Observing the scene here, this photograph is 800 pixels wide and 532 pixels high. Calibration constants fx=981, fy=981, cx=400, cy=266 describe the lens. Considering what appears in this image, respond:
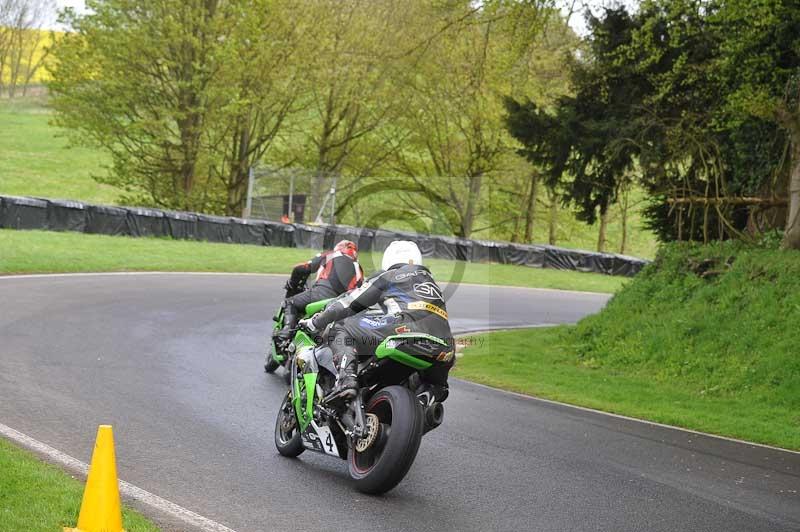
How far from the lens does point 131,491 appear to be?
249 inches

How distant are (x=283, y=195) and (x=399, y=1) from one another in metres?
10.1

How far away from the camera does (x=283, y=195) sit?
136ft

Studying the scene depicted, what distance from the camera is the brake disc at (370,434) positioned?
6.72m

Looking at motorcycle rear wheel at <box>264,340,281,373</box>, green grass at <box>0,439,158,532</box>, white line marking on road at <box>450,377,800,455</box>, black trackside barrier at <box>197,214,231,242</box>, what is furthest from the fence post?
green grass at <box>0,439,158,532</box>

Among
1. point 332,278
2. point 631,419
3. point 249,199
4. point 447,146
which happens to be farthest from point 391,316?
point 447,146

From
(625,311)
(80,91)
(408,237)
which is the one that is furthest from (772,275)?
(80,91)

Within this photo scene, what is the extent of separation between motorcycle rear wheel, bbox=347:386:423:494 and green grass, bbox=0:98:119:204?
5004 centimetres

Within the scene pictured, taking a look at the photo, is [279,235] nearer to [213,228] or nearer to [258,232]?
[258,232]

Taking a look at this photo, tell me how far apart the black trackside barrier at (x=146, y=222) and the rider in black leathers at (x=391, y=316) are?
26427 millimetres

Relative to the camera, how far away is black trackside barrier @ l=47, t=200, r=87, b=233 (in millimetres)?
30203

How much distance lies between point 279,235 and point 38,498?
30737mm

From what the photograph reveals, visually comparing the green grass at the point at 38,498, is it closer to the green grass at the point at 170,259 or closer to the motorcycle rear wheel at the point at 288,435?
the motorcycle rear wheel at the point at 288,435

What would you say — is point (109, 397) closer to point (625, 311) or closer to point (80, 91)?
point (625, 311)

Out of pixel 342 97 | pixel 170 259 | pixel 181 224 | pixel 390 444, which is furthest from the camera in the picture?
pixel 342 97
